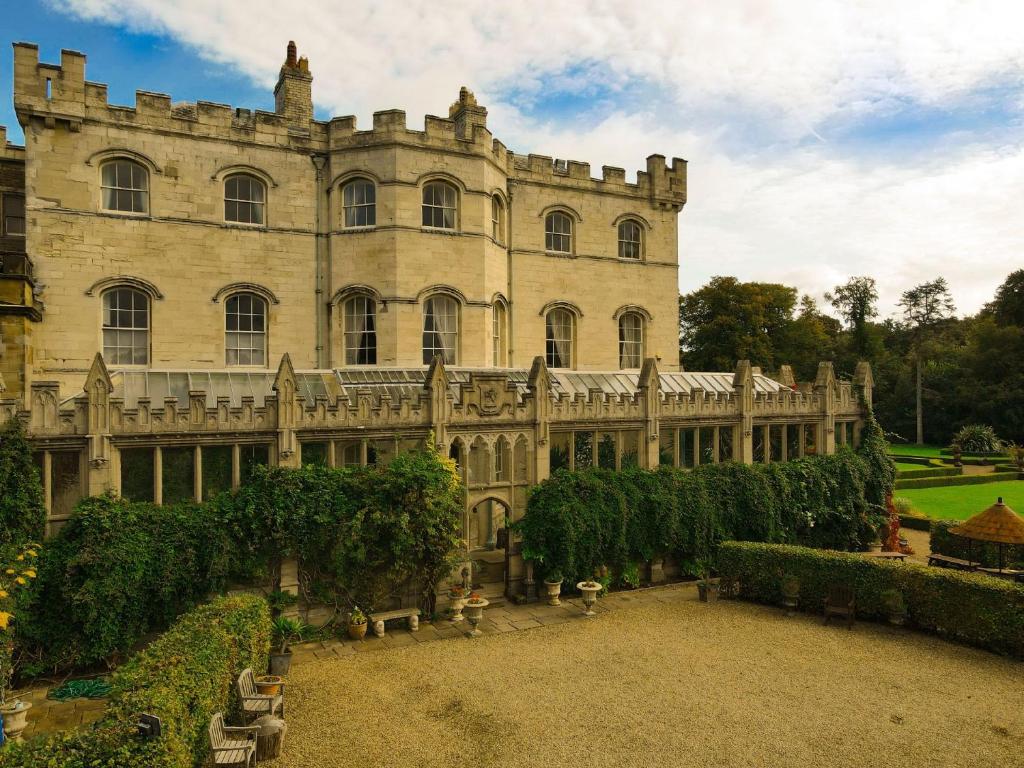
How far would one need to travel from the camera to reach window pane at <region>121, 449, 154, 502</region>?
14828mm

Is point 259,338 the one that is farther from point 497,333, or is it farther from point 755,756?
point 755,756

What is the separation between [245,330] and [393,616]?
411 inches

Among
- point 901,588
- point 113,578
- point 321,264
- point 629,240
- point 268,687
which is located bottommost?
point 268,687

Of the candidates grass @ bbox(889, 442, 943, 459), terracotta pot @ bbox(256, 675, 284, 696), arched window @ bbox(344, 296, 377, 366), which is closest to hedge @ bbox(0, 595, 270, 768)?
terracotta pot @ bbox(256, 675, 284, 696)

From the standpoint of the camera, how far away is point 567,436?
19562 mm

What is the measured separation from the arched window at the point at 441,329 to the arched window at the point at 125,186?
28.4 feet

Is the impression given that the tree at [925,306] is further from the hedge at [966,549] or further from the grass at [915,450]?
the hedge at [966,549]

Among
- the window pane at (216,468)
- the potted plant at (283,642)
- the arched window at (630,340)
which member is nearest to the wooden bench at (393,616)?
the potted plant at (283,642)

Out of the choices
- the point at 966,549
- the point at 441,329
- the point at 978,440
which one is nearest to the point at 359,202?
the point at 441,329

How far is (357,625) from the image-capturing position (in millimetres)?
15055

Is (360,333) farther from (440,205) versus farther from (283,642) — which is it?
(283,642)

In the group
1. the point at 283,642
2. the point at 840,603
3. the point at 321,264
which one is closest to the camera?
the point at 283,642

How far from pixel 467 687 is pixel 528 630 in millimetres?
3396

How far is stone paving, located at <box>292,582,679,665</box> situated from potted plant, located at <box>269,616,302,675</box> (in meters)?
0.39
